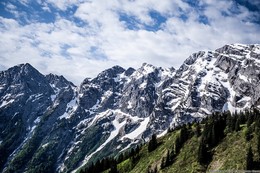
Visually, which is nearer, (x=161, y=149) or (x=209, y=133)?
(x=209, y=133)

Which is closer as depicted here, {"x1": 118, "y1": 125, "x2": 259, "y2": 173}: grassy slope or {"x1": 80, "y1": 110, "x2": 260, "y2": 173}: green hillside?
{"x1": 80, "y1": 110, "x2": 260, "y2": 173}: green hillside

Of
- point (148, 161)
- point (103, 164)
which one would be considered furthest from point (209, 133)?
point (103, 164)

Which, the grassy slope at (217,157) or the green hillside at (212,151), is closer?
the green hillside at (212,151)

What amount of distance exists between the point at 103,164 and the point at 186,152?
69.6m

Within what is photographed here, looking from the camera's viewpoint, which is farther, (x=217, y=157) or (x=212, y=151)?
(x=212, y=151)

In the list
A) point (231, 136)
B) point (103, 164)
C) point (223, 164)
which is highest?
point (231, 136)

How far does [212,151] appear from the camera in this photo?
11869cm

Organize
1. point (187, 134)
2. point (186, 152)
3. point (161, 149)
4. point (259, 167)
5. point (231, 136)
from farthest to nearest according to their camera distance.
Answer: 1. point (161, 149)
2. point (187, 134)
3. point (186, 152)
4. point (231, 136)
5. point (259, 167)

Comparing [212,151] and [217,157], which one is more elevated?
[212,151]

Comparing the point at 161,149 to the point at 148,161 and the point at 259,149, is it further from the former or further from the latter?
the point at 259,149

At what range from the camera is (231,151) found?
110m

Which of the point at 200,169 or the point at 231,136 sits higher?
the point at 231,136

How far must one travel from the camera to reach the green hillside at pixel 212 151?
4008 inches

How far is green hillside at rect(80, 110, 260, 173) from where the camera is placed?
102m
